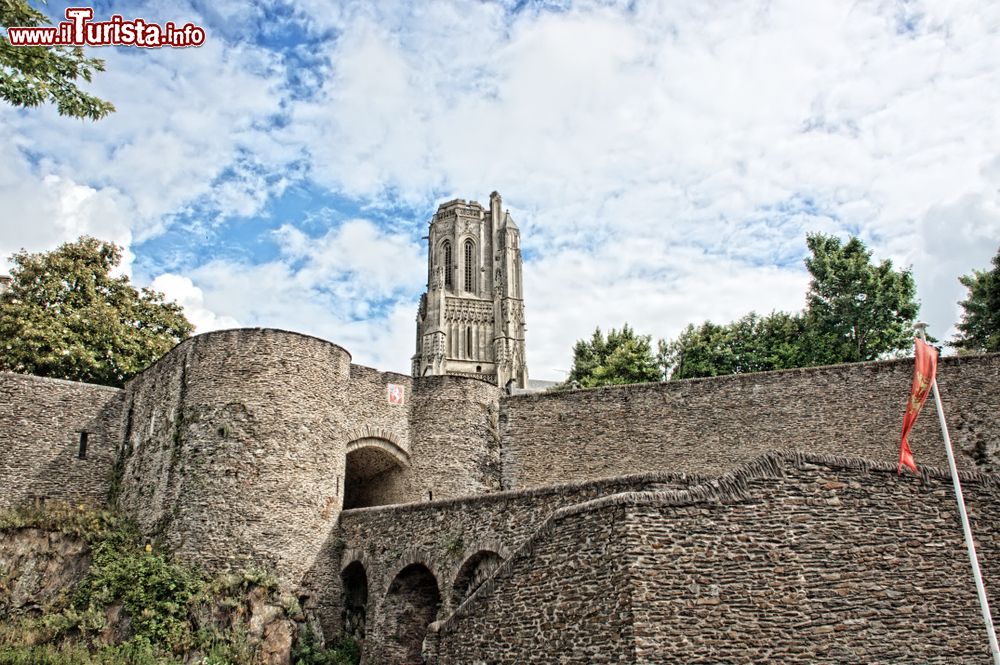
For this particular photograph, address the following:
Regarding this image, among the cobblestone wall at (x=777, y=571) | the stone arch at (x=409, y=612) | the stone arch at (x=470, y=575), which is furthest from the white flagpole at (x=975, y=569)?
the stone arch at (x=409, y=612)

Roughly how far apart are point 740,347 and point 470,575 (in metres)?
23.8

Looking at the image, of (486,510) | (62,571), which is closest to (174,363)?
(62,571)

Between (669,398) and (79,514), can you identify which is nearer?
(79,514)

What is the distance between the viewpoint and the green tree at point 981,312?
100 ft

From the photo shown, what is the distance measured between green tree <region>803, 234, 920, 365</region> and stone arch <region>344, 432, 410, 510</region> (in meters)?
18.8

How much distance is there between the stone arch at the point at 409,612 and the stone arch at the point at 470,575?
1186 millimetres

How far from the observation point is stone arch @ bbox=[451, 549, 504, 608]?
17609 millimetres

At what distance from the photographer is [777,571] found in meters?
11.9

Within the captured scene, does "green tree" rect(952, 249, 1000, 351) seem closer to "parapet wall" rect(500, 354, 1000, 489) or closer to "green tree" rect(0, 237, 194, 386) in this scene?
"parapet wall" rect(500, 354, 1000, 489)

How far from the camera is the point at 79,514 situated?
72.4 ft

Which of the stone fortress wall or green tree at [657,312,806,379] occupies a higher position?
green tree at [657,312,806,379]

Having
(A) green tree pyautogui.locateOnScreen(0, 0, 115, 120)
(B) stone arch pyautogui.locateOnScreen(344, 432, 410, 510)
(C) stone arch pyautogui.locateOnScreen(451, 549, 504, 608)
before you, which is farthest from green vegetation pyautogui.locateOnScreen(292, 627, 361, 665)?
(A) green tree pyautogui.locateOnScreen(0, 0, 115, 120)

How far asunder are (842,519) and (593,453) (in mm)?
12597

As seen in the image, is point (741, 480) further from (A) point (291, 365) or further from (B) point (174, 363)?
(B) point (174, 363)
